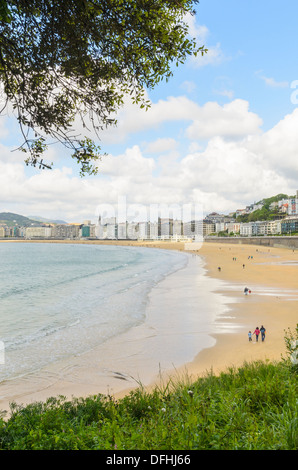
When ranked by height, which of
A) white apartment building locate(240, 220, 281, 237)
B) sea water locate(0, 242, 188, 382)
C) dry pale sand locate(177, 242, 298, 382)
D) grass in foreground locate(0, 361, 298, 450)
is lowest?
sea water locate(0, 242, 188, 382)

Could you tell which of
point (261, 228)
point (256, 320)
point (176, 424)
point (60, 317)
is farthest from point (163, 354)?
point (261, 228)

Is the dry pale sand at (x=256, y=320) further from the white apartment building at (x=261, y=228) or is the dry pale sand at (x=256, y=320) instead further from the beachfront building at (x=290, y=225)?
the white apartment building at (x=261, y=228)

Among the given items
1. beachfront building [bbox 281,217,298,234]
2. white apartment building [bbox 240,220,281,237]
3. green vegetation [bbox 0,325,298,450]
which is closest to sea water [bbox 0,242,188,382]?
green vegetation [bbox 0,325,298,450]

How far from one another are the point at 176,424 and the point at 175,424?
0.88 ft

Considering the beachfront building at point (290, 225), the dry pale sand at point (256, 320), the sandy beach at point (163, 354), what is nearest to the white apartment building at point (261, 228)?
the beachfront building at point (290, 225)

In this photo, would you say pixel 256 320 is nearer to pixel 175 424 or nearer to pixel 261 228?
pixel 175 424

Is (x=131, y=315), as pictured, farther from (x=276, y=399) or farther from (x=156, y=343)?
(x=276, y=399)

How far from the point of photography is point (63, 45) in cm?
589

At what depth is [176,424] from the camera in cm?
386

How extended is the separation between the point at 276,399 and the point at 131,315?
1672cm

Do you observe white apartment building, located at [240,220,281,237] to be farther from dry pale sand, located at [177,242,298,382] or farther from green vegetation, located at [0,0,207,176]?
green vegetation, located at [0,0,207,176]

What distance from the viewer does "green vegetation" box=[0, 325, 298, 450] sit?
346 centimetres

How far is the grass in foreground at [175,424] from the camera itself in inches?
136
